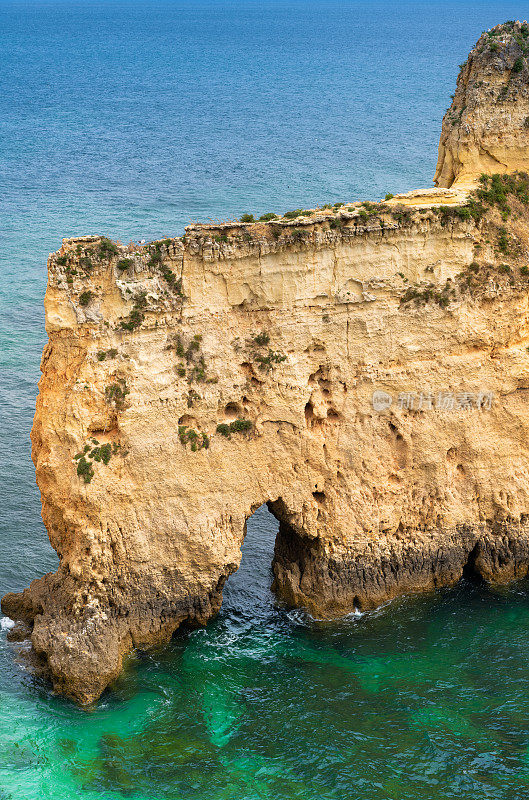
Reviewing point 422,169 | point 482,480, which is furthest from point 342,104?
point 482,480

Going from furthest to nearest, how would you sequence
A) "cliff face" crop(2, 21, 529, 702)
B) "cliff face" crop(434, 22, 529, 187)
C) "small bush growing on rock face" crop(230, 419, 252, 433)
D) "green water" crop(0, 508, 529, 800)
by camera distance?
"cliff face" crop(434, 22, 529, 187)
"small bush growing on rock face" crop(230, 419, 252, 433)
"cliff face" crop(2, 21, 529, 702)
"green water" crop(0, 508, 529, 800)

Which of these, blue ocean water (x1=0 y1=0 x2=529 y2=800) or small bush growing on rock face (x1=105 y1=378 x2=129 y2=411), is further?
small bush growing on rock face (x1=105 y1=378 x2=129 y2=411)

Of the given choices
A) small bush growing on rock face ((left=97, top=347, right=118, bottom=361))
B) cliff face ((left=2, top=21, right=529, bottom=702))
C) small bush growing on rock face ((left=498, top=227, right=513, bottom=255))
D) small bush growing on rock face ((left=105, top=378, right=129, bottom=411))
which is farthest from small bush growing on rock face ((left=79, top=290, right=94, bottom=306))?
small bush growing on rock face ((left=498, top=227, right=513, bottom=255))

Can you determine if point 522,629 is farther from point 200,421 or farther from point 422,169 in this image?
point 422,169

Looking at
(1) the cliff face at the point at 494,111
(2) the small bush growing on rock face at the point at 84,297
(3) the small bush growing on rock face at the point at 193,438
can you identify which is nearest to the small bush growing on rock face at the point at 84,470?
(3) the small bush growing on rock face at the point at 193,438

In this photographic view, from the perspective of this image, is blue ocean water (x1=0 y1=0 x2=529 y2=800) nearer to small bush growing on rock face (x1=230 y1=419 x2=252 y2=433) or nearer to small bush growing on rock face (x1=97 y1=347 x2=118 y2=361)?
small bush growing on rock face (x1=230 y1=419 x2=252 y2=433)

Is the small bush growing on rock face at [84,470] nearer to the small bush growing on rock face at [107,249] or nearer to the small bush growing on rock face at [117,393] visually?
the small bush growing on rock face at [117,393]

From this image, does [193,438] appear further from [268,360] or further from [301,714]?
[301,714]
